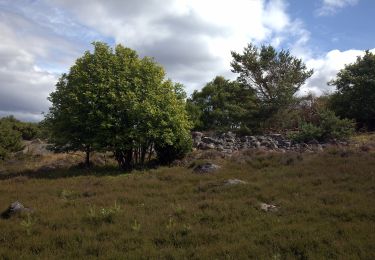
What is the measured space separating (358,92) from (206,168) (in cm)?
1610

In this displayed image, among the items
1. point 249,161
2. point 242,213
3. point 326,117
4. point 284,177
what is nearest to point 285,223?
point 242,213

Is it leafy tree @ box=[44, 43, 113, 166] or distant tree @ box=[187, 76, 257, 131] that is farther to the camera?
distant tree @ box=[187, 76, 257, 131]

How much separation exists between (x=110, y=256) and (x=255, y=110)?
2368cm

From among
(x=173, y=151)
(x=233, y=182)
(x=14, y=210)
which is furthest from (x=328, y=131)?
(x=14, y=210)

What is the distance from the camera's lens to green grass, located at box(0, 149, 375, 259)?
856 cm

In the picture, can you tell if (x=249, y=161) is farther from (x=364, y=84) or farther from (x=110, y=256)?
(x=364, y=84)

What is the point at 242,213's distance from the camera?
11.3 m

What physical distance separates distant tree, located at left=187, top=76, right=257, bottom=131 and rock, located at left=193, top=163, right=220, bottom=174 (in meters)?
13.0

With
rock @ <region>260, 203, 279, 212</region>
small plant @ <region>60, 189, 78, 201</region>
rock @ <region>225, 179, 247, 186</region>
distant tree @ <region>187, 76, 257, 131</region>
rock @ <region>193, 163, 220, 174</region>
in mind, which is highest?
distant tree @ <region>187, 76, 257, 131</region>

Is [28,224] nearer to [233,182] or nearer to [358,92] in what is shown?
[233,182]

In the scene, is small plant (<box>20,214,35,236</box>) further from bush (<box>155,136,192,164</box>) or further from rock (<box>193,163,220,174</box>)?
bush (<box>155,136,192,164</box>)

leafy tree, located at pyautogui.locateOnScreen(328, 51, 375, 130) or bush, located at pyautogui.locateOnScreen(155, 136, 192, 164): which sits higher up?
leafy tree, located at pyautogui.locateOnScreen(328, 51, 375, 130)

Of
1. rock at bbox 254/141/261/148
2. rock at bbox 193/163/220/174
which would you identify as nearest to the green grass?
rock at bbox 193/163/220/174

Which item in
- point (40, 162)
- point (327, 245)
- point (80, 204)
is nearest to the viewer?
point (327, 245)
